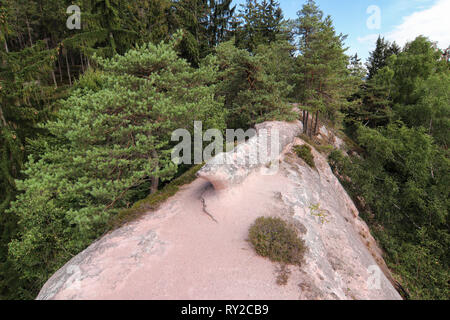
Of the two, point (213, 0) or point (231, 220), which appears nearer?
point (231, 220)

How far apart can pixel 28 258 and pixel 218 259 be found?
10437 mm

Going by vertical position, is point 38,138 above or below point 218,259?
above

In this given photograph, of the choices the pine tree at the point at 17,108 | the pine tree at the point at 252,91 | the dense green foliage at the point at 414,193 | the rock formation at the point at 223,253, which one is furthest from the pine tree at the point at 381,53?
the pine tree at the point at 17,108

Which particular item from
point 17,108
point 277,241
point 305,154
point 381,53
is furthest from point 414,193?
point 381,53

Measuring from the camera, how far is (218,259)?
17.2 feet

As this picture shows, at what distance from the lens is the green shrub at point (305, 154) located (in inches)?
473

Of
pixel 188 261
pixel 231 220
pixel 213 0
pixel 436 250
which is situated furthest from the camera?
pixel 213 0

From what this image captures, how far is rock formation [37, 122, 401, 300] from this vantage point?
4477 millimetres

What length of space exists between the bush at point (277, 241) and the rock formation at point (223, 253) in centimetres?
21

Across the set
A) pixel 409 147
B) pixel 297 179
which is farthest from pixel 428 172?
pixel 297 179

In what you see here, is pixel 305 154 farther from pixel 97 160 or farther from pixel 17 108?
pixel 17 108

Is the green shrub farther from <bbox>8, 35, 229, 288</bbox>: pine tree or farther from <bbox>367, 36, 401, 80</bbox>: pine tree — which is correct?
<bbox>367, 36, 401, 80</bbox>: pine tree

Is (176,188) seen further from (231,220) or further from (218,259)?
(218,259)

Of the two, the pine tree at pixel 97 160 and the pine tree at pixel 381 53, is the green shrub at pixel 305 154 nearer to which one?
the pine tree at pixel 97 160
